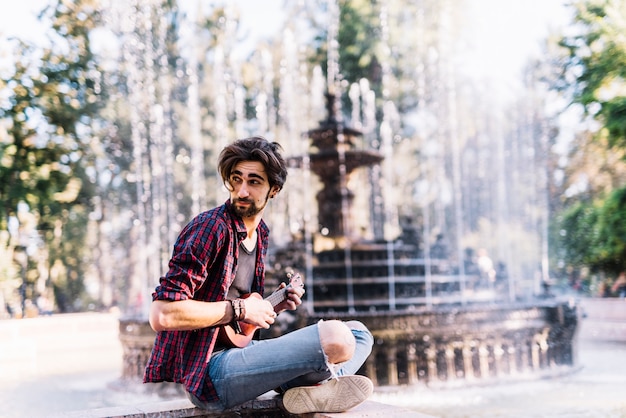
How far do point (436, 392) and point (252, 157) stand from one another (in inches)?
256

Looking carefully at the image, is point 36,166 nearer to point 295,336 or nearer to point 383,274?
point 383,274

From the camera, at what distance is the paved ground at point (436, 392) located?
750cm

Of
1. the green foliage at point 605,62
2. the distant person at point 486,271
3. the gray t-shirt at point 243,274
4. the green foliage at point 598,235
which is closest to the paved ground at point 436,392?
the gray t-shirt at point 243,274

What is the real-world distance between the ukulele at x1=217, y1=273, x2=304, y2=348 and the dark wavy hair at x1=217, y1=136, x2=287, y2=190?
1.60 ft

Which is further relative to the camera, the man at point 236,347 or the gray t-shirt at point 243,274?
the gray t-shirt at point 243,274

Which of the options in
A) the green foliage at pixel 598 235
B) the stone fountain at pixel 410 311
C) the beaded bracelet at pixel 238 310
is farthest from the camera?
the green foliage at pixel 598 235

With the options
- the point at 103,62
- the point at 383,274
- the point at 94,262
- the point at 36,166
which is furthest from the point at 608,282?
the point at 94,262

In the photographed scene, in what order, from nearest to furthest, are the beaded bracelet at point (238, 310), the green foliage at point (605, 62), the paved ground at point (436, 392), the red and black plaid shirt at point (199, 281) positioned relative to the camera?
the red and black plaid shirt at point (199, 281), the beaded bracelet at point (238, 310), the paved ground at point (436, 392), the green foliage at point (605, 62)

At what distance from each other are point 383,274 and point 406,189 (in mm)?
25305

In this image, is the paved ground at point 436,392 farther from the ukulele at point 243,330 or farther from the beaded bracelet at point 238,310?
the beaded bracelet at point 238,310

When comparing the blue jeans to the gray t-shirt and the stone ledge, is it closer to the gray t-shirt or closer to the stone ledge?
the stone ledge

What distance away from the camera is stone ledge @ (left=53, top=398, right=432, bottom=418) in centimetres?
279

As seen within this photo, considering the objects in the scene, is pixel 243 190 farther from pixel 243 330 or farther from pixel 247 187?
pixel 243 330

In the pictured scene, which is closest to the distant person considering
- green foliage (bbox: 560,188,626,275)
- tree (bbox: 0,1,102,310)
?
green foliage (bbox: 560,188,626,275)
